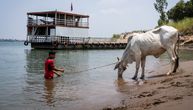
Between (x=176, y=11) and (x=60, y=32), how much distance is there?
21.6 meters

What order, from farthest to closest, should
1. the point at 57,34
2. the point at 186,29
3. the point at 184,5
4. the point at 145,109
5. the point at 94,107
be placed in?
the point at 184,5
the point at 57,34
the point at 186,29
the point at 94,107
the point at 145,109

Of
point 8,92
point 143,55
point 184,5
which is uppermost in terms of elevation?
point 184,5

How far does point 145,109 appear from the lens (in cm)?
667

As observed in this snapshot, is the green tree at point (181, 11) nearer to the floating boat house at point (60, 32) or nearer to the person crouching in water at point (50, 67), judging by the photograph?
the floating boat house at point (60, 32)

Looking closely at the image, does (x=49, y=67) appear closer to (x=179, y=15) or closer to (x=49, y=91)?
(x=49, y=91)

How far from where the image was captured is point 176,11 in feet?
203

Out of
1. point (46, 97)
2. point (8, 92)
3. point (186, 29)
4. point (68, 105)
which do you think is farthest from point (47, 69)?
point (186, 29)

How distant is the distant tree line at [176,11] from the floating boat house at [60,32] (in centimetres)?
1266

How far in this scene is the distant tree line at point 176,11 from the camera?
194 feet

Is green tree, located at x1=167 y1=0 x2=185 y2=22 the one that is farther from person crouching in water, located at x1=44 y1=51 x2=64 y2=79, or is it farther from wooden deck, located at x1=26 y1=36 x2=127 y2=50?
person crouching in water, located at x1=44 y1=51 x2=64 y2=79

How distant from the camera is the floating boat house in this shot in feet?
182

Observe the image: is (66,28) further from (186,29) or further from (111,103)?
(111,103)

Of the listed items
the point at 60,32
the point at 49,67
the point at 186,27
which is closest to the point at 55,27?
the point at 60,32

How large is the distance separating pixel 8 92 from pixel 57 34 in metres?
44.7
